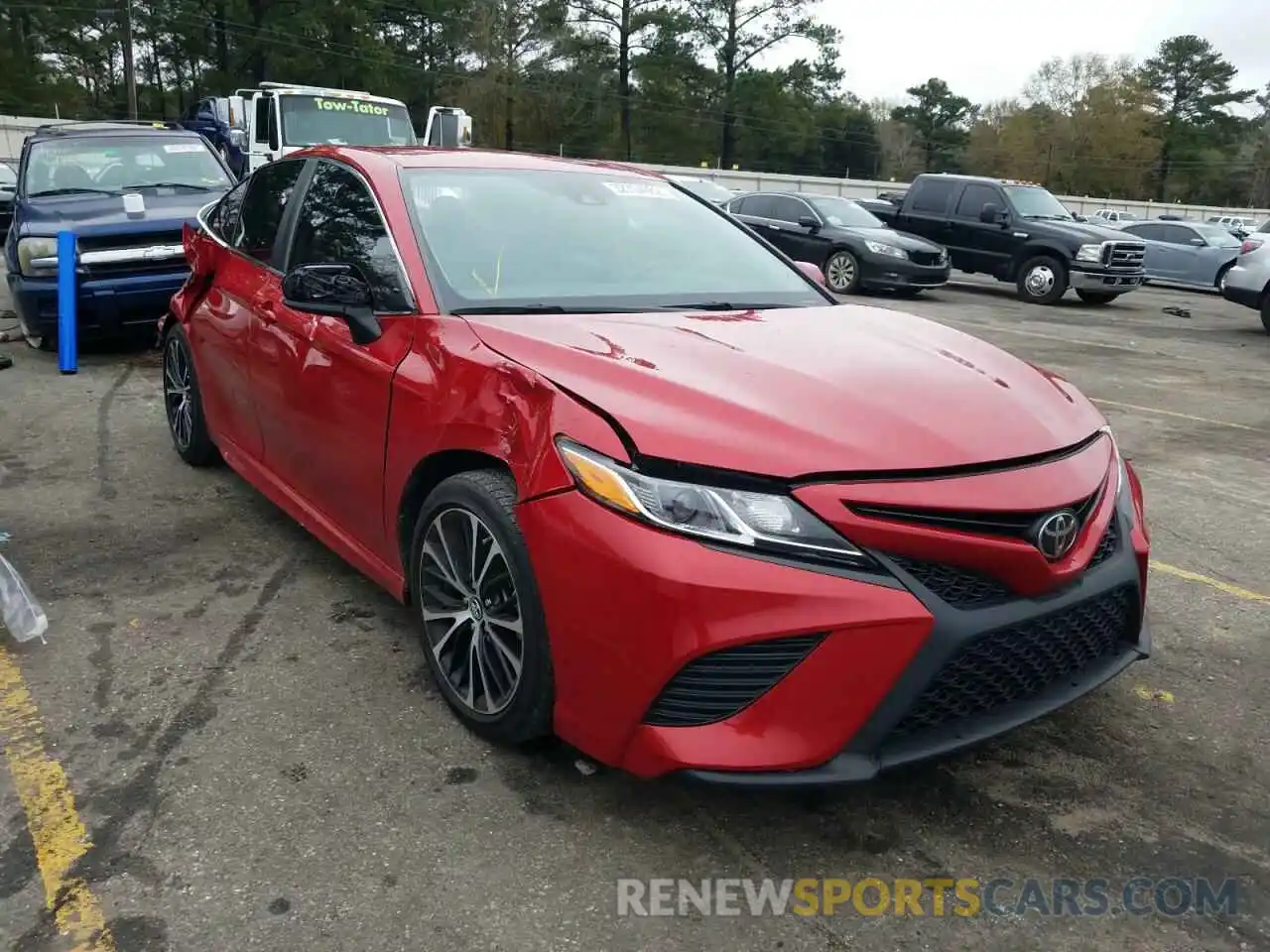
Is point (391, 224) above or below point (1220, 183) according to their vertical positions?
below

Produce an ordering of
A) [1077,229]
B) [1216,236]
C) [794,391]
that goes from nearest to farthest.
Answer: [794,391] < [1077,229] < [1216,236]

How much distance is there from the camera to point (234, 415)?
4.45 meters

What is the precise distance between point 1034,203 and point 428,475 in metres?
16.2

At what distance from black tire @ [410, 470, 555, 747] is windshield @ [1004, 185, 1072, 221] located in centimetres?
1573

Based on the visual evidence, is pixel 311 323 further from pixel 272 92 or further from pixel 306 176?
pixel 272 92

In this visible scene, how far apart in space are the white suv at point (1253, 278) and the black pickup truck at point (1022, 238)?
256 centimetres

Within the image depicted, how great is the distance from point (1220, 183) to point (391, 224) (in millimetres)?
95507

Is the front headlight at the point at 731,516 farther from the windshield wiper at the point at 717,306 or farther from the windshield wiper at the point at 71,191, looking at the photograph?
the windshield wiper at the point at 71,191

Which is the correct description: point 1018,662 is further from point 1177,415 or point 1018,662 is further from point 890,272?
point 890,272

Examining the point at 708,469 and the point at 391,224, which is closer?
the point at 708,469

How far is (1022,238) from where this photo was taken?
1638 cm

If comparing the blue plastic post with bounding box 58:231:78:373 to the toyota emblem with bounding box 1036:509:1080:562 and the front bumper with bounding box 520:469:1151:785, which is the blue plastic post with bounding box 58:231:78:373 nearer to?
→ the front bumper with bounding box 520:469:1151:785

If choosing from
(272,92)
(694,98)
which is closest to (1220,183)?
(694,98)

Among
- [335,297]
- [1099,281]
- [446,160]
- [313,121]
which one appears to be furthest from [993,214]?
[335,297]
